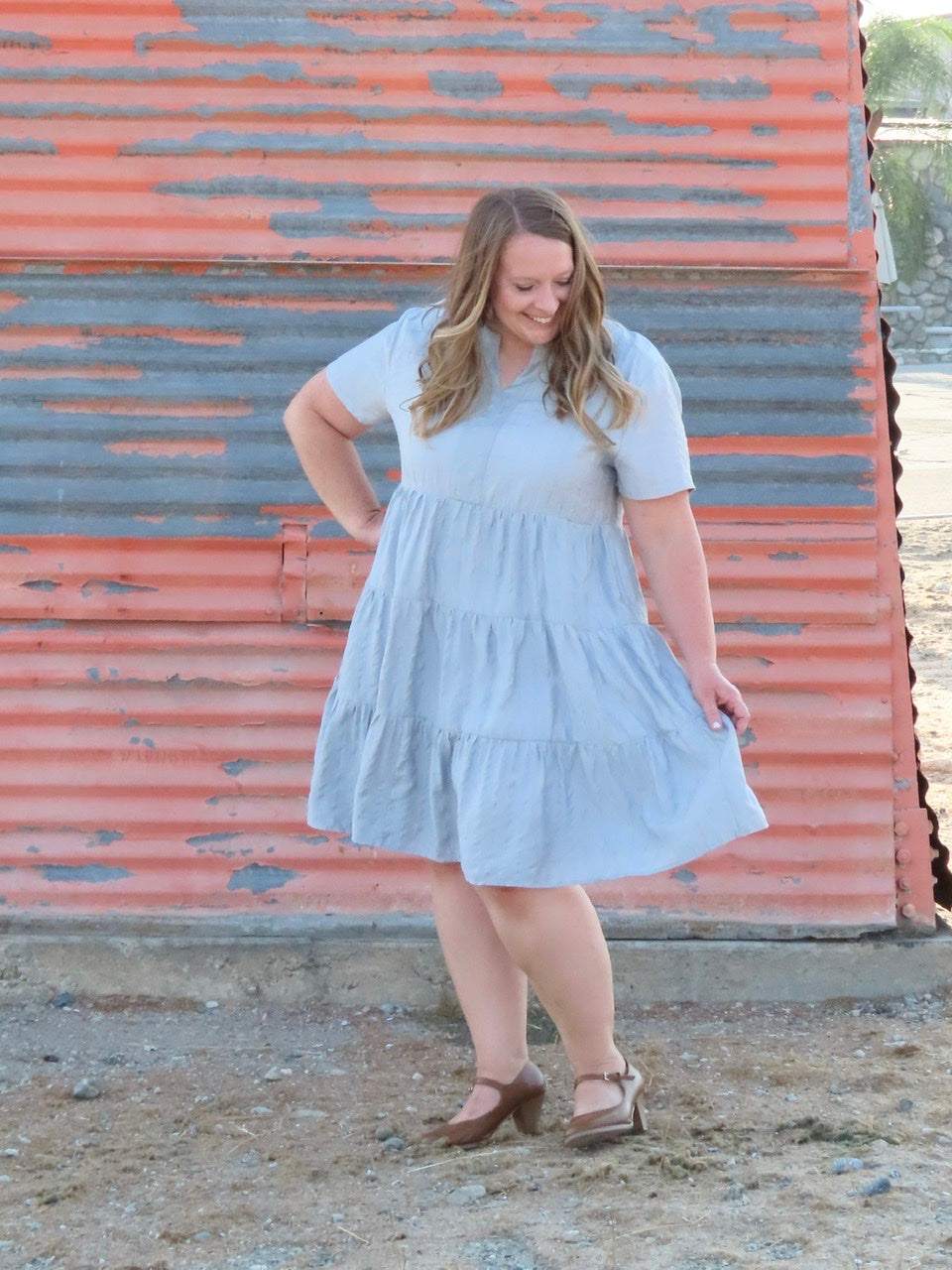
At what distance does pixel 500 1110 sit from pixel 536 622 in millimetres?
1050

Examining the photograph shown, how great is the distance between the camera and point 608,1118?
3.31 metres

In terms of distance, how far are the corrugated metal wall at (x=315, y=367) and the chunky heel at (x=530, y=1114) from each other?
968mm

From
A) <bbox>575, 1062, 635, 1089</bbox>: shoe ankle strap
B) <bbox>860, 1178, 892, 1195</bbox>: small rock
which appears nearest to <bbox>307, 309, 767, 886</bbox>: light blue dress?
<bbox>575, 1062, 635, 1089</bbox>: shoe ankle strap

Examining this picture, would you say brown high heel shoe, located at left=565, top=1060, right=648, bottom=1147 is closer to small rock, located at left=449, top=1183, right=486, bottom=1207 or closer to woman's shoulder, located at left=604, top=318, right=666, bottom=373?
small rock, located at left=449, top=1183, right=486, bottom=1207

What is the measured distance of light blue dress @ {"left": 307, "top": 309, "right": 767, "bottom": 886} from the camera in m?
3.07

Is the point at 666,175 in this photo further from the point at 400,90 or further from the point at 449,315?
the point at 449,315

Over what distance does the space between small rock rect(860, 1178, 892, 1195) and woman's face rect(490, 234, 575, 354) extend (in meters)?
1.77

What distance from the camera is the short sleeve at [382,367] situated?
3215 mm

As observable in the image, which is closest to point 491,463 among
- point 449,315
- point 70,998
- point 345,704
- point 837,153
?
point 449,315

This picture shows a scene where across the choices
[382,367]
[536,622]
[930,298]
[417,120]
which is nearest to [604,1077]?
[536,622]

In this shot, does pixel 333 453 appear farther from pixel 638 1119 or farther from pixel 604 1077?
pixel 638 1119

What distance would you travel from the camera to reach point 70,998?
425 cm

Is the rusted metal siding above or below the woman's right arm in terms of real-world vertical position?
above

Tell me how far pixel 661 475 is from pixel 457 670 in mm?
548
